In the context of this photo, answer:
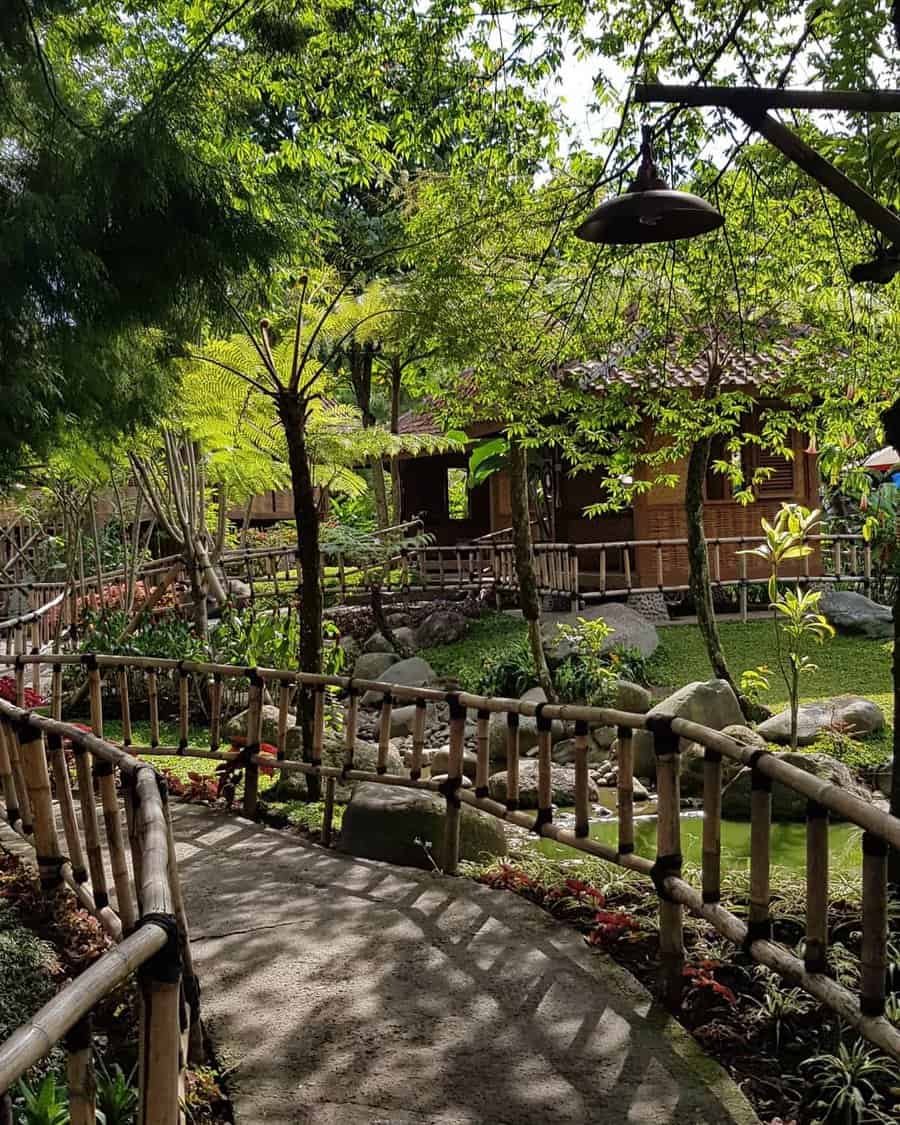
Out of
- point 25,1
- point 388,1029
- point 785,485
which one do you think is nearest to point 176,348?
point 25,1

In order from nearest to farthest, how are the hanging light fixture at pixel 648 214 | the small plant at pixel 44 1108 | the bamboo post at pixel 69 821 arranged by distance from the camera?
the small plant at pixel 44 1108
the hanging light fixture at pixel 648 214
the bamboo post at pixel 69 821

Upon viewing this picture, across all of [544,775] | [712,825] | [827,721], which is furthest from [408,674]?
[712,825]

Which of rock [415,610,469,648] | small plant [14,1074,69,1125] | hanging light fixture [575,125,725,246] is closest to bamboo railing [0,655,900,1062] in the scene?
small plant [14,1074,69,1125]

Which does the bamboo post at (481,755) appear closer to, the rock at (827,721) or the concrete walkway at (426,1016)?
the concrete walkway at (426,1016)

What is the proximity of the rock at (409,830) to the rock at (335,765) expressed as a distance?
989 millimetres

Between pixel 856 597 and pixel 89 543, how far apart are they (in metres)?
13.4

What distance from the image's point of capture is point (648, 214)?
3.92 m

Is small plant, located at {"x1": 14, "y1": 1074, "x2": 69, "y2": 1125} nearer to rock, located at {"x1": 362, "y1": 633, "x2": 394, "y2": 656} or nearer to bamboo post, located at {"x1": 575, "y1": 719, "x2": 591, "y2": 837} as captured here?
bamboo post, located at {"x1": 575, "y1": 719, "x2": 591, "y2": 837}

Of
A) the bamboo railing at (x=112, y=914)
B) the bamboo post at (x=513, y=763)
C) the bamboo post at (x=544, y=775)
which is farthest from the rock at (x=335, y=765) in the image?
the bamboo post at (x=544, y=775)

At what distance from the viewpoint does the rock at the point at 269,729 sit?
29.4 ft

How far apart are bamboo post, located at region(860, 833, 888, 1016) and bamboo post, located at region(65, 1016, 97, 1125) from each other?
1.95 meters

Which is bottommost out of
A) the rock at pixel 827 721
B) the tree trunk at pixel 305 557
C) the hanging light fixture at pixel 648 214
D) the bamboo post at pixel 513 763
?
the rock at pixel 827 721

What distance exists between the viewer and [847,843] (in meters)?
7.45

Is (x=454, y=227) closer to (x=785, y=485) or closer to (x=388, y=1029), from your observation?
(x=388, y=1029)
